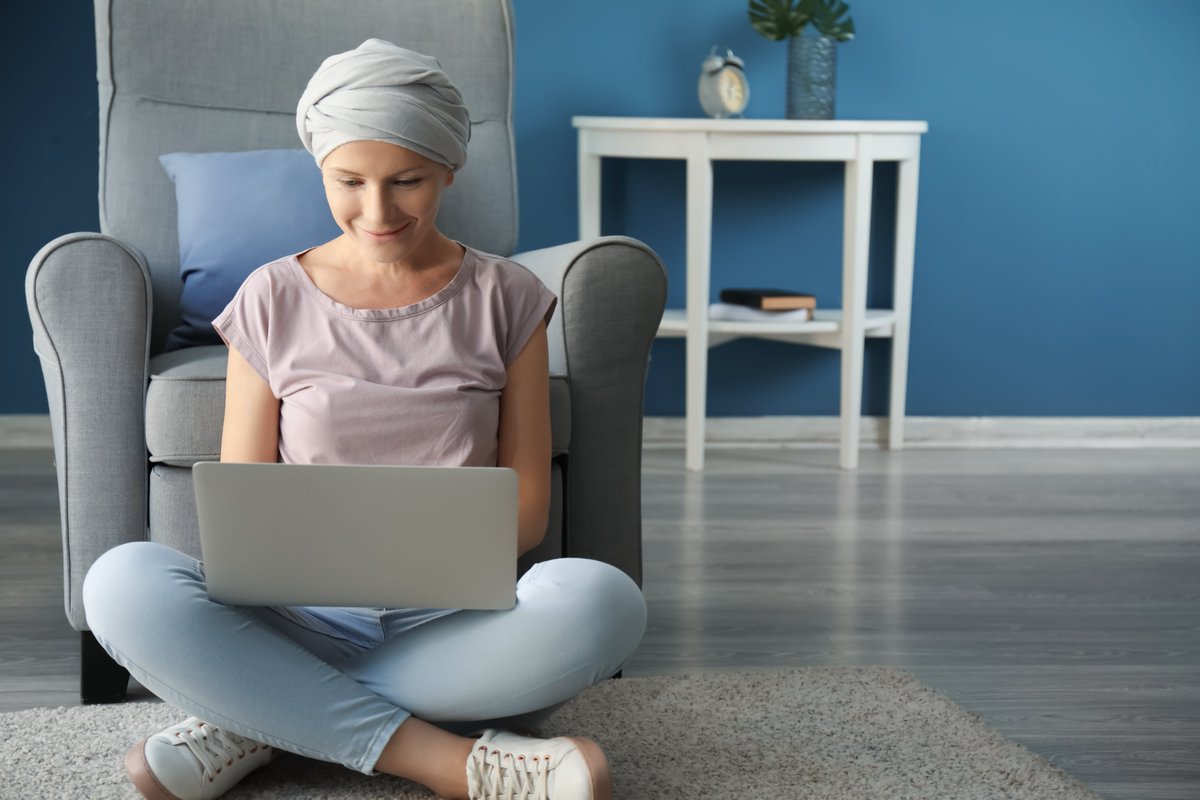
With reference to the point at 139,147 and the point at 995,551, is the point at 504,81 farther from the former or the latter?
the point at 995,551

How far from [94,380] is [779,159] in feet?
5.97

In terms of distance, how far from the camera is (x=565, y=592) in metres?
1.28

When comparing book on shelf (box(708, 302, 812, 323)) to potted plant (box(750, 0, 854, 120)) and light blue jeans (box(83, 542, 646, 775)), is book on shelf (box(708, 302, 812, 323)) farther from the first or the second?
light blue jeans (box(83, 542, 646, 775))

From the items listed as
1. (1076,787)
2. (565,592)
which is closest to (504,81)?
(565,592)

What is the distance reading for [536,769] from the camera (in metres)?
1.23

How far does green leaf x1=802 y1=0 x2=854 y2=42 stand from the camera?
3133mm

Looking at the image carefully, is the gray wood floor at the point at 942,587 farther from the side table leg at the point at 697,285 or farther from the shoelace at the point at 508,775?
the shoelace at the point at 508,775

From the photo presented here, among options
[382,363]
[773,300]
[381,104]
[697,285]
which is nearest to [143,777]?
[382,363]

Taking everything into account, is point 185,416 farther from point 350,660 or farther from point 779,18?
point 779,18

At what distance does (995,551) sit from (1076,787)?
3.42 ft

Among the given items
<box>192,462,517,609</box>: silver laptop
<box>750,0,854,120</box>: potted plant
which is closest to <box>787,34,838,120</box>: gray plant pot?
<box>750,0,854,120</box>: potted plant

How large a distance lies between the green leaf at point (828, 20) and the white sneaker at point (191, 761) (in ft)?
7.55

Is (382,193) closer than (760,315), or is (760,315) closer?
(382,193)

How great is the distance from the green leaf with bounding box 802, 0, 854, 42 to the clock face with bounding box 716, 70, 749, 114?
0.67ft
